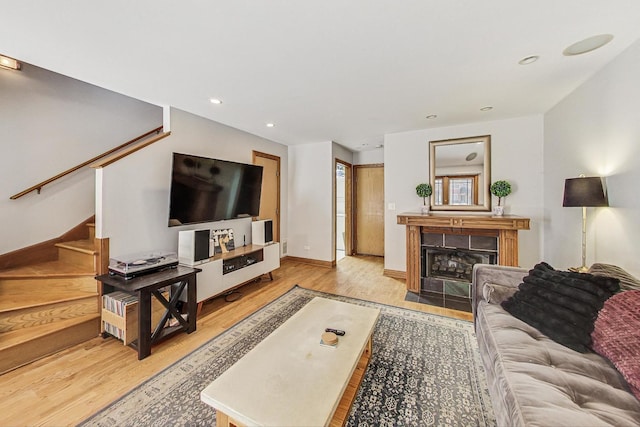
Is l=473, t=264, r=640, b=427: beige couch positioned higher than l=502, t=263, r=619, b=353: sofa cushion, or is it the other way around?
l=502, t=263, r=619, b=353: sofa cushion

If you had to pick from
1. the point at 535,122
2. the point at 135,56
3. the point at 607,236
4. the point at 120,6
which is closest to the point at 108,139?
the point at 135,56

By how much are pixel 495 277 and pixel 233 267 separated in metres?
Answer: 2.84

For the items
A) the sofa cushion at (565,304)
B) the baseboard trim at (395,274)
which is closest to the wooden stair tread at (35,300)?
the sofa cushion at (565,304)

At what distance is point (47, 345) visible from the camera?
1.96 meters

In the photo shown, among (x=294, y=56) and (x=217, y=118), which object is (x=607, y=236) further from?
(x=217, y=118)

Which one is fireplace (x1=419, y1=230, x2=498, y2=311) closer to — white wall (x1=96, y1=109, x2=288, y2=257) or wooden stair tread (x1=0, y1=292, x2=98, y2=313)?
white wall (x1=96, y1=109, x2=288, y2=257)

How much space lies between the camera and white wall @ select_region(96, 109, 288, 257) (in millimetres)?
2385

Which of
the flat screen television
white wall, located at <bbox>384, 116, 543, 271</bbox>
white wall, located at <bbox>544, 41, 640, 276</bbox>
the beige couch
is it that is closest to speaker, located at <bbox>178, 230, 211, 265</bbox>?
the flat screen television

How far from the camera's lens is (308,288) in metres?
3.51

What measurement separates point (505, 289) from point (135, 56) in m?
3.41

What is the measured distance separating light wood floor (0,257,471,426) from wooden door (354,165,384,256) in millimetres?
2352

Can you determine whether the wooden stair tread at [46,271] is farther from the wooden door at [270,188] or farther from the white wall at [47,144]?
the wooden door at [270,188]

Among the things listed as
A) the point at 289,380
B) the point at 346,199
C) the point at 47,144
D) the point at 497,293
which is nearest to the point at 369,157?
the point at 346,199

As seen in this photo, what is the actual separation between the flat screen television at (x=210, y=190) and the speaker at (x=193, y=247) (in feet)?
0.64
